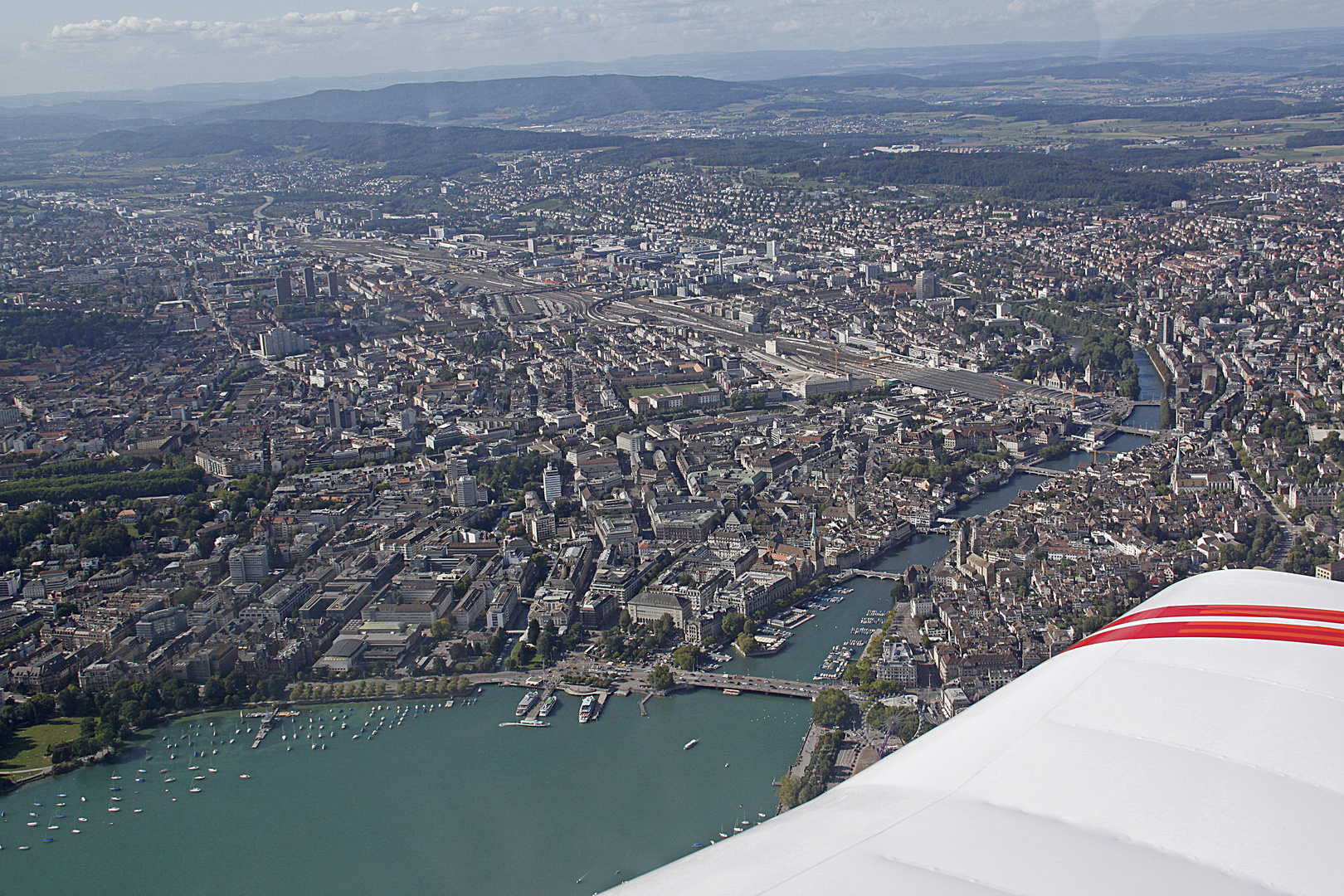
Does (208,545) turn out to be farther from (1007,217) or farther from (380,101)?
(380,101)

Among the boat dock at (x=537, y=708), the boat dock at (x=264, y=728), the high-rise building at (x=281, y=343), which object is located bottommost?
the boat dock at (x=264, y=728)

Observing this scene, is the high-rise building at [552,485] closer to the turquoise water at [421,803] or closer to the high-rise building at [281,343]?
the turquoise water at [421,803]

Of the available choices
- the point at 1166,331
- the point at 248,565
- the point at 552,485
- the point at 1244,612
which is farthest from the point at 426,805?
the point at 1166,331

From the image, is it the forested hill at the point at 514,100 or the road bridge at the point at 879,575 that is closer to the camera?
the road bridge at the point at 879,575

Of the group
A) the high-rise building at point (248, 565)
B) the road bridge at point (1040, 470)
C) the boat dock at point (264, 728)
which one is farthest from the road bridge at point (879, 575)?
the high-rise building at point (248, 565)

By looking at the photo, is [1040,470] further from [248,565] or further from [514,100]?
[514,100]

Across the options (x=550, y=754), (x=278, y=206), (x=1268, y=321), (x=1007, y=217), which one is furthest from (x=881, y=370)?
(x=278, y=206)

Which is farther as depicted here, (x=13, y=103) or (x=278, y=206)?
(x=13, y=103)
